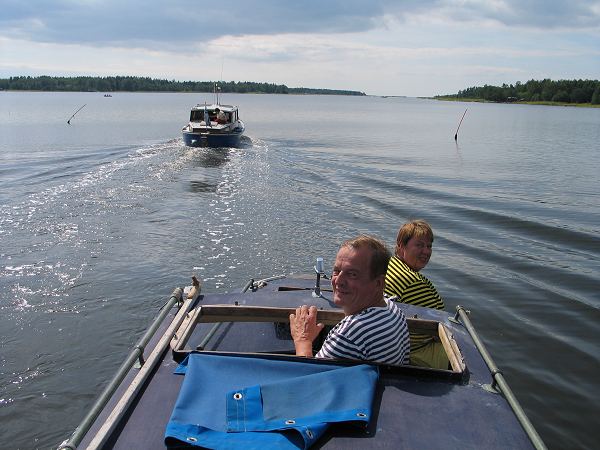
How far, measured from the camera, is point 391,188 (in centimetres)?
1816

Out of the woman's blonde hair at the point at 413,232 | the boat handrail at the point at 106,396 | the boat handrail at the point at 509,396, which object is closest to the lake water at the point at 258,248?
the boat handrail at the point at 509,396

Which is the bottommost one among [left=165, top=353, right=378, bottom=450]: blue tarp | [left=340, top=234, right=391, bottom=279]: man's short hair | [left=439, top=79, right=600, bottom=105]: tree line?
[left=165, top=353, right=378, bottom=450]: blue tarp

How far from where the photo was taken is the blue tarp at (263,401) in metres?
2.66

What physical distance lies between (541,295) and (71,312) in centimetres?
811

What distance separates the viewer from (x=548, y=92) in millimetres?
147500

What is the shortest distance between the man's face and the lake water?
3725mm

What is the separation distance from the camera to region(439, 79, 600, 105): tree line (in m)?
137

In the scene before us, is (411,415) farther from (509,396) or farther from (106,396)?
(106,396)

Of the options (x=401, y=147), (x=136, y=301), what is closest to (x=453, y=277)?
(x=136, y=301)

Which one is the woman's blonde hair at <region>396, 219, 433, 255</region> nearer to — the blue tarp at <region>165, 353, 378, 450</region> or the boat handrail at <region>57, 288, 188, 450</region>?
the blue tarp at <region>165, 353, 378, 450</region>

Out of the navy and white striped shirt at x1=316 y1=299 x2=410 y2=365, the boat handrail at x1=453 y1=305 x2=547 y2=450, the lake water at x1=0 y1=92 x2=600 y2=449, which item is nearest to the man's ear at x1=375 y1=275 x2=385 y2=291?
the navy and white striped shirt at x1=316 y1=299 x2=410 y2=365

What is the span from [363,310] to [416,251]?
1.68m

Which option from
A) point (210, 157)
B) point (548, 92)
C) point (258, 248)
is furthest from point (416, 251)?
point (548, 92)

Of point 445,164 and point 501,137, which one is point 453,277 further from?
point 501,137
